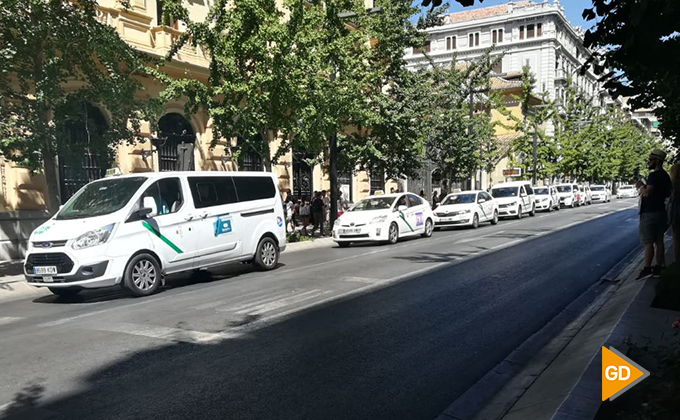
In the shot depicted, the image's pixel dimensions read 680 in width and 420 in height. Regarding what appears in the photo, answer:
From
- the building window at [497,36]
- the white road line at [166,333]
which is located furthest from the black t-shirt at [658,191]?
the building window at [497,36]

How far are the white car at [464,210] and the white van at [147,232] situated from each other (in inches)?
504

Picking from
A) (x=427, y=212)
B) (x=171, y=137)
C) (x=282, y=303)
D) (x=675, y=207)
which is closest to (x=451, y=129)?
(x=427, y=212)

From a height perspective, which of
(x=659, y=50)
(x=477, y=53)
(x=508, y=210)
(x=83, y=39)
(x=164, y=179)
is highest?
(x=477, y=53)

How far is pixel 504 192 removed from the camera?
98.4ft

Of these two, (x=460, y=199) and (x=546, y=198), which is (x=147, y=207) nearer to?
(x=460, y=199)

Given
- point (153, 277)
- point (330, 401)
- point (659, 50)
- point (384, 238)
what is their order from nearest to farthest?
point (330, 401) < point (659, 50) < point (153, 277) < point (384, 238)

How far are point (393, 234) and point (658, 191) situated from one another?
31.5ft

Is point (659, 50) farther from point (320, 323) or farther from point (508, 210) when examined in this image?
point (508, 210)

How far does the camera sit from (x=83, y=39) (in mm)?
12320

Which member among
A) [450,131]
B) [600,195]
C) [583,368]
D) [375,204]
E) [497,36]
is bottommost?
[600,195]

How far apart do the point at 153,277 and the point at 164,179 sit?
181cm

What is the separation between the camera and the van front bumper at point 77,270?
27.9 ft

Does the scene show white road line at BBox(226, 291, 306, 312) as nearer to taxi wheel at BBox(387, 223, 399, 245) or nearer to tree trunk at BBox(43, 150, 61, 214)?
tree trunk at BBox(43, 150, 61, 214)

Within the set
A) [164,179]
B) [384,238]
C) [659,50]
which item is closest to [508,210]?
[384,238]
